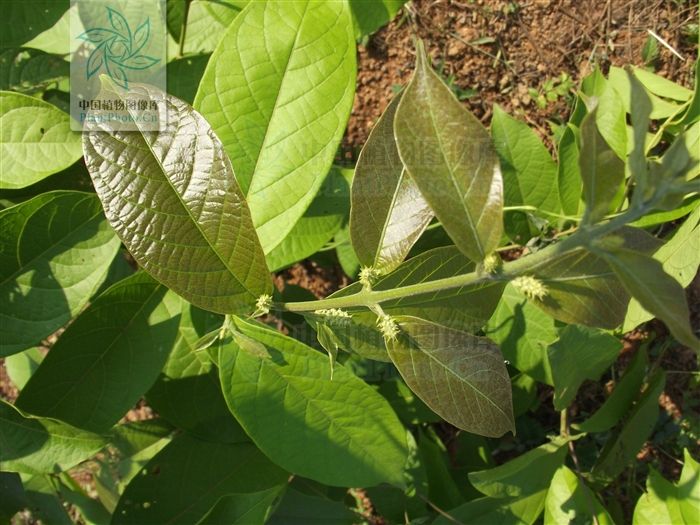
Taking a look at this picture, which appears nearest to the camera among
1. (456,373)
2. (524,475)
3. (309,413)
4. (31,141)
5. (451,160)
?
(451,160)

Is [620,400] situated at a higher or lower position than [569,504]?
higher

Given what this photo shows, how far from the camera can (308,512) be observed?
189 cm

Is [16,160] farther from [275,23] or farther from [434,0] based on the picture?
[434,0]

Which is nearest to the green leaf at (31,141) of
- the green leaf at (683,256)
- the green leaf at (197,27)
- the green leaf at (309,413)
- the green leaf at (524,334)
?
the green leaf at (197,27)

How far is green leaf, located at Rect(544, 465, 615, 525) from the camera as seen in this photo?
1761mm

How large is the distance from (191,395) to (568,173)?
120cm

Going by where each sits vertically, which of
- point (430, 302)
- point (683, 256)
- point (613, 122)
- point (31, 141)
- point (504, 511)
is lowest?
point (504, 511)

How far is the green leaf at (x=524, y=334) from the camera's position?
1.83 metres

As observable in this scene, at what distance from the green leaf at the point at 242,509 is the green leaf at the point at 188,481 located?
283 millimetres

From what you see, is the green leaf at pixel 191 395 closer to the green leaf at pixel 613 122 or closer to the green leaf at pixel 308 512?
the green leaf at pixel 308 512

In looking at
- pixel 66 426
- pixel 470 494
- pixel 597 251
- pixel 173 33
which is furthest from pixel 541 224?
pixel 66 426

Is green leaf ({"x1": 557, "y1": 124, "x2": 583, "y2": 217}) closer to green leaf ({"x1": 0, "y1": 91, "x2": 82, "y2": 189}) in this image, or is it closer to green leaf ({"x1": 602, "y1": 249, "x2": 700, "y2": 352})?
green leaf ({"x1": 602, "y1": 249, "x2": 700, "y2": 352})

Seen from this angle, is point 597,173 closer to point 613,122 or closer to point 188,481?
point 613,122
